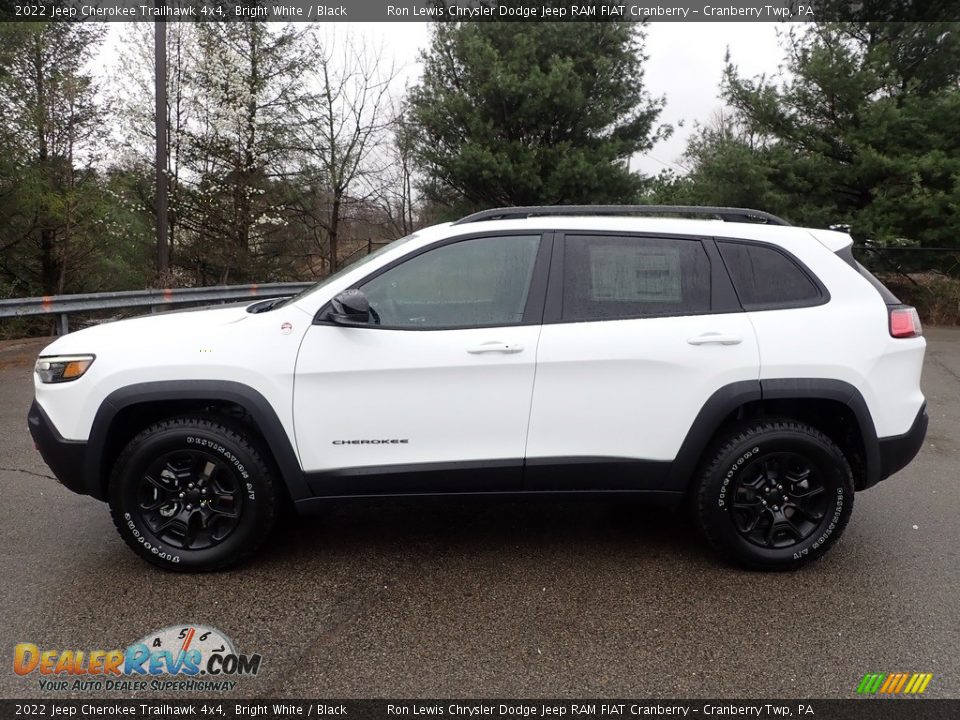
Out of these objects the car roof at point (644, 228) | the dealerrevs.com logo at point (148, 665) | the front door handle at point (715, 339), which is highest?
the car roof at point (644, 228)

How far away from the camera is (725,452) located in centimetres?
355

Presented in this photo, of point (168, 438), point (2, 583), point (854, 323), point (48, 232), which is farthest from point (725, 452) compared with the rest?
point (48, 232)

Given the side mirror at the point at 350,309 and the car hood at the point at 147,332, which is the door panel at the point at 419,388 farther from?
the car hood at the point at 147,332

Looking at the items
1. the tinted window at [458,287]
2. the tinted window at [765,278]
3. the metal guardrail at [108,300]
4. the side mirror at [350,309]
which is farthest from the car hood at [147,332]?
the metal guardrail at [108,300]

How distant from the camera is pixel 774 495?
3.61 metres

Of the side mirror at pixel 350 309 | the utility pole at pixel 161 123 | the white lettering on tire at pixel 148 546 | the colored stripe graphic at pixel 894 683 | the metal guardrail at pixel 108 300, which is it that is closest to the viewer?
A: the colored stripe graphic at pixel 894 683

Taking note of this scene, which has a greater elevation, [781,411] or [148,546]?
[781,411]

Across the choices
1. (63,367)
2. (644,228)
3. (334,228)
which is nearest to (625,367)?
(644,228)

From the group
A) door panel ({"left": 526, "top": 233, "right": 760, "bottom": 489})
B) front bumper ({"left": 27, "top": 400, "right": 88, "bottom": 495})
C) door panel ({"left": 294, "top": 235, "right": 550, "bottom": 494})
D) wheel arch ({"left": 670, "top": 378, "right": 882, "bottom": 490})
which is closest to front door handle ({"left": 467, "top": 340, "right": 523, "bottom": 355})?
door panel ({"left": 294, "top": 235, "right": 550, "bottom": 494})

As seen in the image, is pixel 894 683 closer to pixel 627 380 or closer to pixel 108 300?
pixel 627 380

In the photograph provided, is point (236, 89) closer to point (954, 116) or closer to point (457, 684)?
point (954, 116)

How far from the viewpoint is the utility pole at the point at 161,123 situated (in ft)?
47.0

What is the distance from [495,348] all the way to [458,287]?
1.26 feet

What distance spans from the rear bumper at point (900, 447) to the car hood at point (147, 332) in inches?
127
